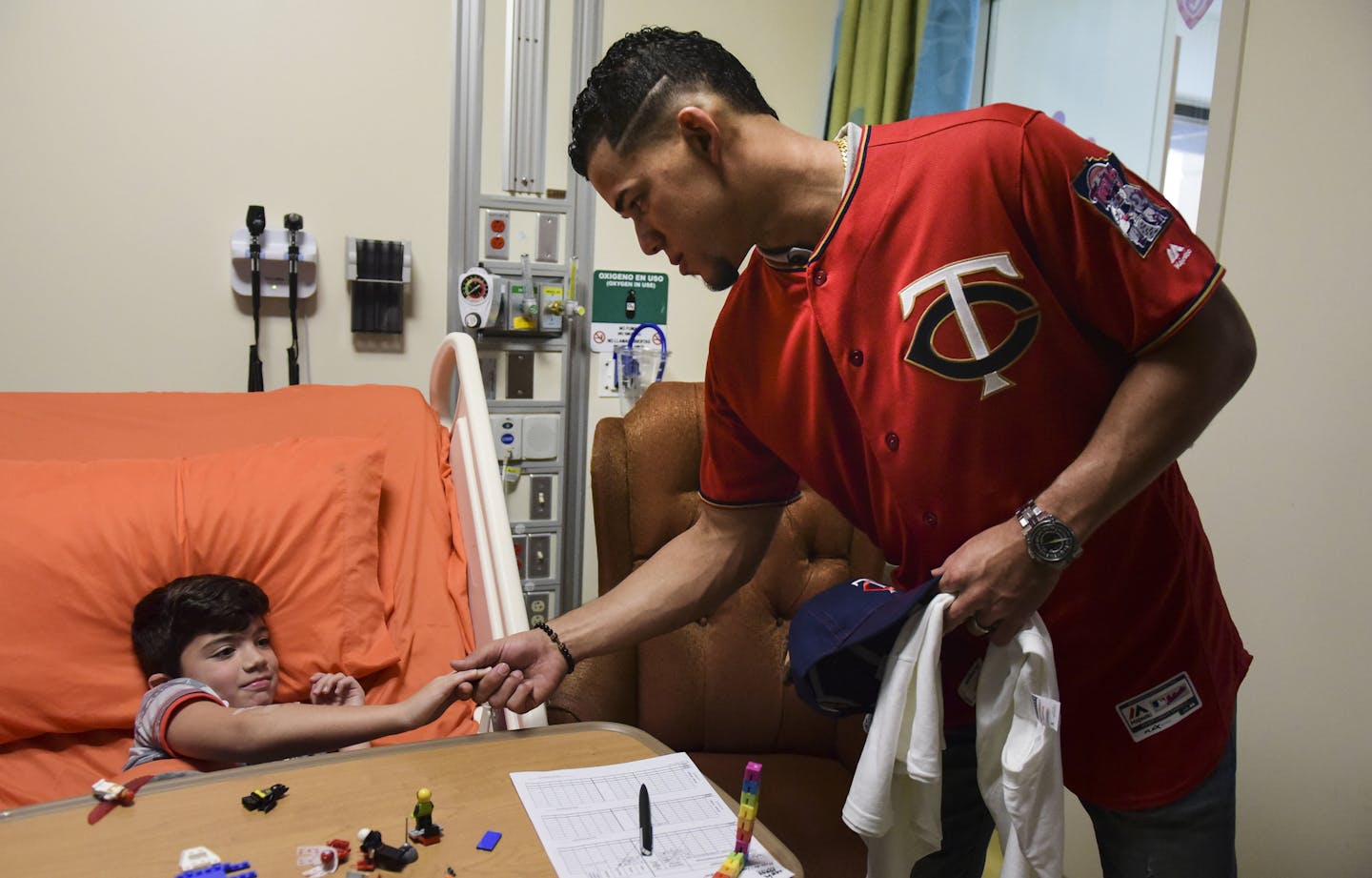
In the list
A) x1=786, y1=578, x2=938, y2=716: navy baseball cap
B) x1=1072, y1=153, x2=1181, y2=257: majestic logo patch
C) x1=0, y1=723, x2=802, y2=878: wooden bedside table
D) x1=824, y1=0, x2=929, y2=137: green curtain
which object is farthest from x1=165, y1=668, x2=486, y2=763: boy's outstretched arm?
x1=824, y1=0, x2=929, y2=137: green curtain

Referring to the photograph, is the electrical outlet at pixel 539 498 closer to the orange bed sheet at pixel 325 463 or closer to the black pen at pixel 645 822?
the orange bed sheet at pixel 325 463

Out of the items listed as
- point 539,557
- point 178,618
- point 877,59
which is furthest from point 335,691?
point 877,59

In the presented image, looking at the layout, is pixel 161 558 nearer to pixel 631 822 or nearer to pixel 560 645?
pixel 560 645

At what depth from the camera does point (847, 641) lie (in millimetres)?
1010

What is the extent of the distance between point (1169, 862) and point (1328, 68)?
1.28m

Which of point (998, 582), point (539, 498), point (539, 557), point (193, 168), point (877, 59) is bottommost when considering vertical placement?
point (539, 557)

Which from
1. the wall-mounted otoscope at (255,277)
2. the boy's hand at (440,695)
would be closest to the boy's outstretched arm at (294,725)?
the boy's hand at (440,695)

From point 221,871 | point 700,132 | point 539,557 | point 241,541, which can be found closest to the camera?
point 221,871

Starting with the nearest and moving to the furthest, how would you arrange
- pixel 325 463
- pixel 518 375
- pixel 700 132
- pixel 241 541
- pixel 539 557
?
pixel 700 132 < pixel 241 541 < pixel 325 463 < pixel 518 375 < pixel 539 557

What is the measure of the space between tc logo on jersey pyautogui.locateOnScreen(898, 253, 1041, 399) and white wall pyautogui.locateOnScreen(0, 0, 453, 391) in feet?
5.30

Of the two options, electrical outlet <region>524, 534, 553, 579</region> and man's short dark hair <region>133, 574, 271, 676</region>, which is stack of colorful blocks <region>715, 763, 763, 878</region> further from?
electrical outlet <region>524, 534, 553, 579</region>

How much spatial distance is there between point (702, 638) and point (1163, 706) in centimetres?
109

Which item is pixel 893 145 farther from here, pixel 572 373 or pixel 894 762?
pixel 572 373

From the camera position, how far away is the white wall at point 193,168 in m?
2.02
